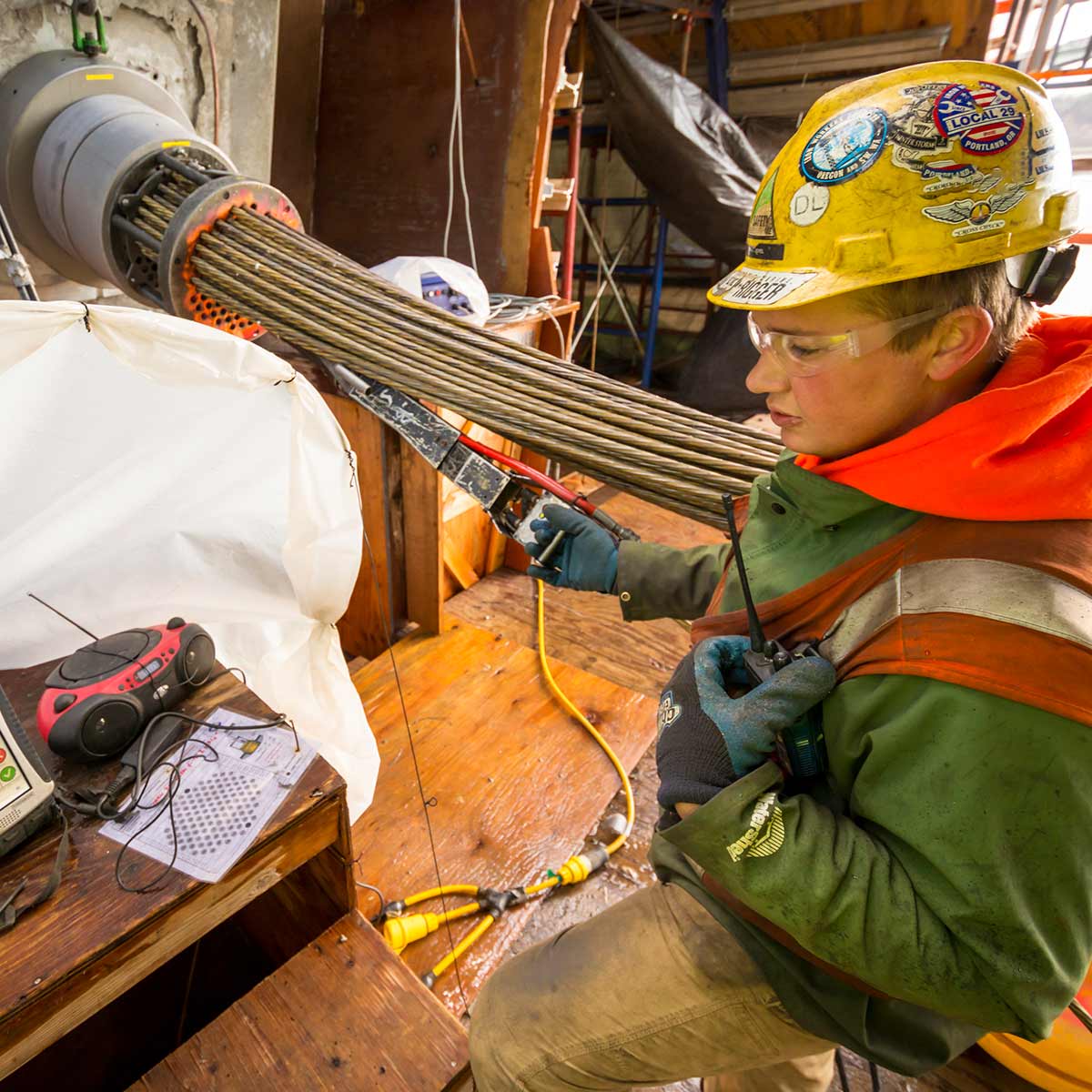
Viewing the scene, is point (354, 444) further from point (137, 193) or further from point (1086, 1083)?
point (1086, 1083)

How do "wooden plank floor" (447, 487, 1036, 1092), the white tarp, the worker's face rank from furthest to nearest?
"wooden plank floor" (447, 487, 1036, 1092)
the white tarp
the worker's face

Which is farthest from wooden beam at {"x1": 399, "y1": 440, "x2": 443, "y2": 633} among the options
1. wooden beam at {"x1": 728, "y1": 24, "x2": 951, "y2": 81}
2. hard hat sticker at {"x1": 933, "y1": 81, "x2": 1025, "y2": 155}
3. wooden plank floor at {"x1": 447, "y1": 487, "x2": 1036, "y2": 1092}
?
wooden beam at {"x1": 728, "y1": 24, "x2": 951, "y2": 81}

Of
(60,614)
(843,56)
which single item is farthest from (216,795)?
(843,56)

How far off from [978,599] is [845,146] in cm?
44

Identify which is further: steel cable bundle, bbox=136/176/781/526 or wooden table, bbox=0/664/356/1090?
steel cable bundle, bbox=136/176/781/526

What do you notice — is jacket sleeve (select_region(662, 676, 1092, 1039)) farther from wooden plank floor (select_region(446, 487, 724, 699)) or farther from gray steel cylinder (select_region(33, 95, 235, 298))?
gray steel cylinder (select_region(33, 95, 235, 298))

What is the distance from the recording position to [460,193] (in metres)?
2.55

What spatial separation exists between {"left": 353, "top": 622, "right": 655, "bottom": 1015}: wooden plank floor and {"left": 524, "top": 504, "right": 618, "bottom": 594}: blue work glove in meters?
0.77

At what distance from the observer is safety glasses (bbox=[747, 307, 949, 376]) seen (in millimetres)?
603

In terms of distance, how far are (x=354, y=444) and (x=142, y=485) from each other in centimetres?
91

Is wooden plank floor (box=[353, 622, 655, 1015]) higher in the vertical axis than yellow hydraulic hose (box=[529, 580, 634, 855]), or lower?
lower

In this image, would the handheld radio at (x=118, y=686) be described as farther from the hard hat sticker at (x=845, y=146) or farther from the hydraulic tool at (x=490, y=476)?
the hard hat sticker at (x=845, y=146)

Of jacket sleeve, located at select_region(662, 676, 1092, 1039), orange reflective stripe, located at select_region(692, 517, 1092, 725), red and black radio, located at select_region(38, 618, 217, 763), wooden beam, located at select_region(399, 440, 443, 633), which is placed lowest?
wooden beam, located at select_region(399, 440, 443, 633)

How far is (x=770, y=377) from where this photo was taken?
2.30ft
